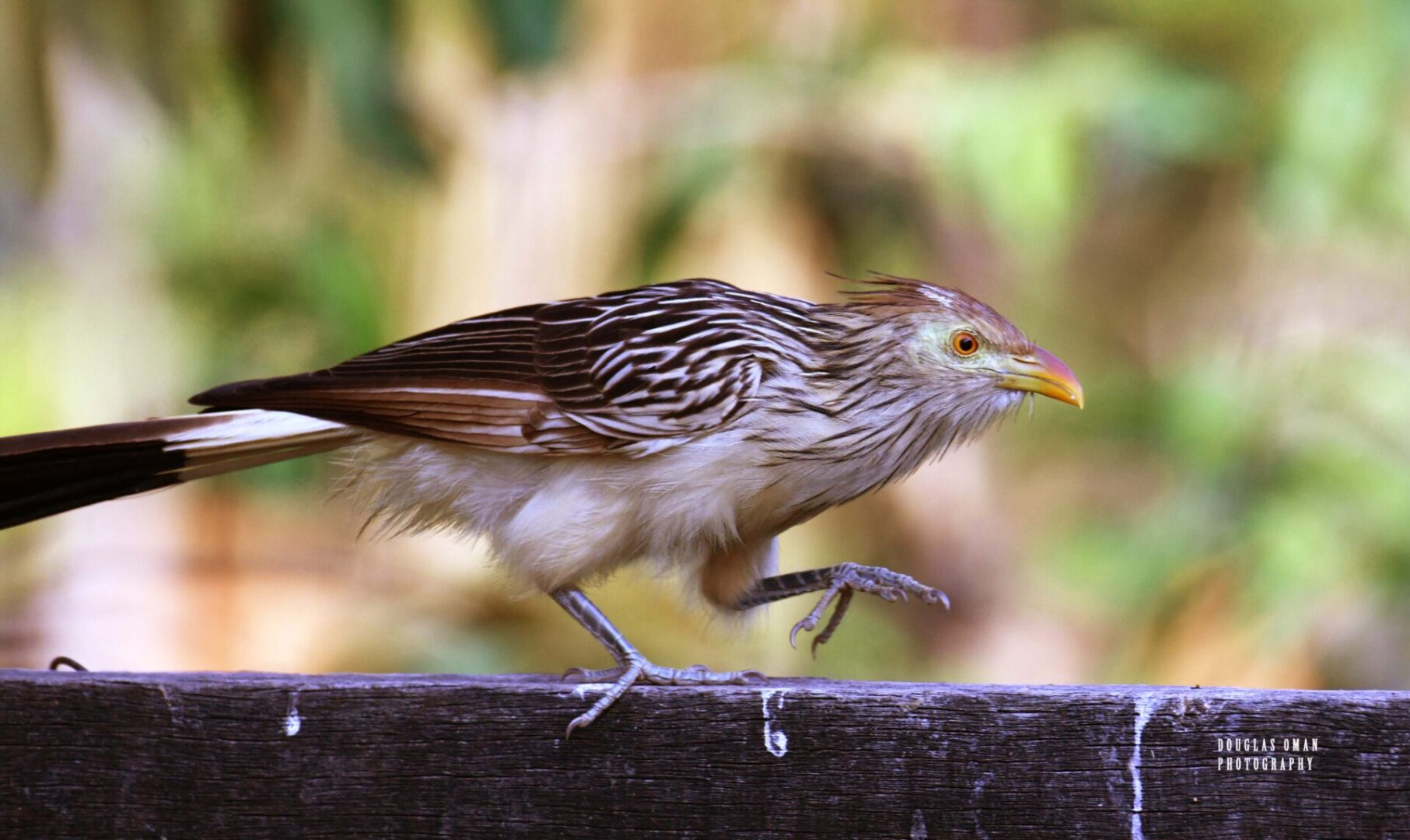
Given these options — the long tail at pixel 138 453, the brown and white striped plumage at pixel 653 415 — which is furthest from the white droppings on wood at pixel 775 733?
the long tail at pixel 138 453

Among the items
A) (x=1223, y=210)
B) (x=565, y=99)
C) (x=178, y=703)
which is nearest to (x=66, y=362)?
(x=565, y=99)

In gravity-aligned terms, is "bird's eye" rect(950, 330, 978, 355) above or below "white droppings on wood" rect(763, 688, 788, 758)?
above

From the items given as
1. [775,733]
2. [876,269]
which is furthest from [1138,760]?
[876,269]

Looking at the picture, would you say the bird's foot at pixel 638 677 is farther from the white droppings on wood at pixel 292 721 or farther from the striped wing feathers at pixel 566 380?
the striped wing feathers at pixel 566 380

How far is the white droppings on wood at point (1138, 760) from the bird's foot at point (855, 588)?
772 millimetres

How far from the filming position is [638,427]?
2.84 m

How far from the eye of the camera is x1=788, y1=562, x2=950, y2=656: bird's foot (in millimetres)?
2830

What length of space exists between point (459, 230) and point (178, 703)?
6.56 metres

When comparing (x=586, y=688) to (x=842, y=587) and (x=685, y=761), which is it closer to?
(x=685, y=761)

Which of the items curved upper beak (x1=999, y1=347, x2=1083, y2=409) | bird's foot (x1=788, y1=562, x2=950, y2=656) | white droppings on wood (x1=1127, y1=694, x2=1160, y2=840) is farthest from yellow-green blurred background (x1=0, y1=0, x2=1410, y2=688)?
white droppings on wood (x1=1127, y1=694, x2=1160, y2=840)

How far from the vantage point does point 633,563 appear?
3055mm

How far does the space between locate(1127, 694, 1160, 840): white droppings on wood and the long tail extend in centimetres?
170

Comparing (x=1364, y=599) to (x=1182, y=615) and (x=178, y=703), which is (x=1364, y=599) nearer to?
(x=1182, y=615)

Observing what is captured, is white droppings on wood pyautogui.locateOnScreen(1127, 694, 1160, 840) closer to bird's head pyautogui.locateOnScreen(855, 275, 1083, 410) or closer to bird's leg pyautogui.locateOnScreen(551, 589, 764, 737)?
bird's leg pyautogui.locateOnScreen(551, 589, 764, 737)
